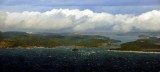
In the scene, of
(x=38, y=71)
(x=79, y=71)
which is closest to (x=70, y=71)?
(x=79, y=71)

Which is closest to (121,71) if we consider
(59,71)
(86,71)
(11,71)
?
(86,71)

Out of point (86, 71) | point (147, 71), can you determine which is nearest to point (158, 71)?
point (147, 71)

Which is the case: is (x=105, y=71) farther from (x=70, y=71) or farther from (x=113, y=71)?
(x=70, y=71)

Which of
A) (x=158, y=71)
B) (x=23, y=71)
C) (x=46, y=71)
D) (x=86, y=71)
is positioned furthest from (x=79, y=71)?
(x=158, y=71)

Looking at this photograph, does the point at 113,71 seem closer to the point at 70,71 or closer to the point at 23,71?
the point at 70,71

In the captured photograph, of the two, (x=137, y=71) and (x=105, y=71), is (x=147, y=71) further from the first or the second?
(x=105, y=71)
